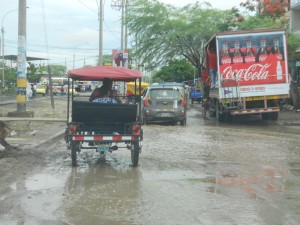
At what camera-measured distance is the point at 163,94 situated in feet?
67.8

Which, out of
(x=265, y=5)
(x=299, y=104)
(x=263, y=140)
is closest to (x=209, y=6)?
(x=265, y=5)

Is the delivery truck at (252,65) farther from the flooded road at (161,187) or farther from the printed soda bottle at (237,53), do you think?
the flooded road at (161,187)

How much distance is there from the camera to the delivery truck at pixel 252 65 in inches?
773

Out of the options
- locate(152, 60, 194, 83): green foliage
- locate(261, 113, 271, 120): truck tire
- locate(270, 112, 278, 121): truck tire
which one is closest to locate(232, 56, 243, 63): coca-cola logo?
locate(270, 112, 278, 121): truck tire

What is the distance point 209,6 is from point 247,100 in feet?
82.0

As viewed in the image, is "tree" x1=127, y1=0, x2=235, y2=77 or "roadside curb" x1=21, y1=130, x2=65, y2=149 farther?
"tree" x1=127, y1=0, x2=235, y2=77

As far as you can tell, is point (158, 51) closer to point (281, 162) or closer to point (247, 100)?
point (247, 100)

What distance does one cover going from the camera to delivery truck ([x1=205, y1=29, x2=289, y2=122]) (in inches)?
773

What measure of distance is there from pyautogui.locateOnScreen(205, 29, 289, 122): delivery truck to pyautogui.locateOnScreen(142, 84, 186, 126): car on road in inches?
68.7

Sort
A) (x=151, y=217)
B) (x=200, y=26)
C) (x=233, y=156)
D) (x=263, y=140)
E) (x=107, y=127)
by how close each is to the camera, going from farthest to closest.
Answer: (x=200, y=26)
(x=263, y=140)
(x=233, y=156)
(x=107, y=127)
(x=151, y=217)

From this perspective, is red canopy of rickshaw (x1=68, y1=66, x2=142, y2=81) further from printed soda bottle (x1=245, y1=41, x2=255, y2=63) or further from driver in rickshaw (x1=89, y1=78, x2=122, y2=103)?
printed soda bottle (x1=245, y1=41, x2=255, y2=63)

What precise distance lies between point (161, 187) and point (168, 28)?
34.4 meters

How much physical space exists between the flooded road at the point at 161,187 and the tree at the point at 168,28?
28773mm

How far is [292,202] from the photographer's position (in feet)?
23.6
